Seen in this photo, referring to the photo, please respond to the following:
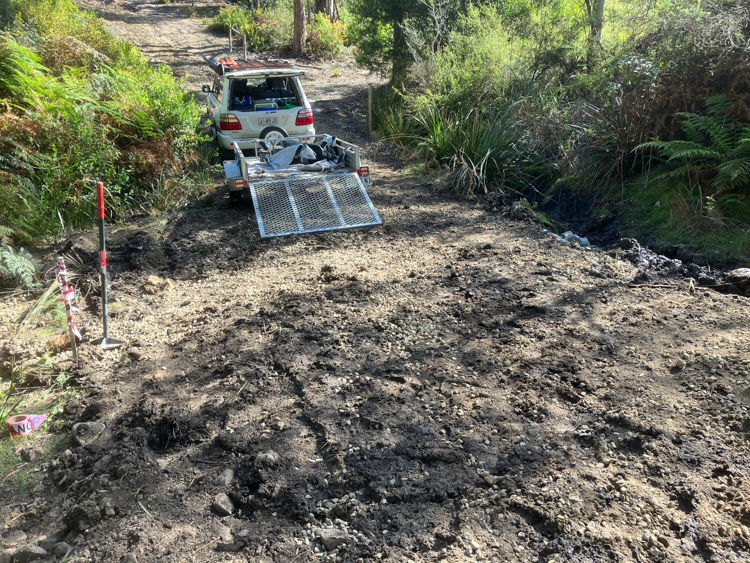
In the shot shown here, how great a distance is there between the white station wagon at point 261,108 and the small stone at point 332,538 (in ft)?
22.7

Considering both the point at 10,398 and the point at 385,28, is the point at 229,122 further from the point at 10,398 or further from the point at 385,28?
the point at 385,28

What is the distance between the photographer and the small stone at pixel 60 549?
284 centimetres

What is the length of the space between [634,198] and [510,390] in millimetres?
4689

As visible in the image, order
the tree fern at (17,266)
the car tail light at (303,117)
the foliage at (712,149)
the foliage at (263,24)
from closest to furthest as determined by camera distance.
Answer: the tree fern at (17,266) → the foliage at (712,149) → the car tail light at (303,117) → the foliage at (263,24)

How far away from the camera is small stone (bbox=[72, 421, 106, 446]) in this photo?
3.62m

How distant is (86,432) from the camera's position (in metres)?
3.70

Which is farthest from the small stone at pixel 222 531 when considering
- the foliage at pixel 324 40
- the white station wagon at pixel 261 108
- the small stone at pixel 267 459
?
the foliage at pixel 324 40

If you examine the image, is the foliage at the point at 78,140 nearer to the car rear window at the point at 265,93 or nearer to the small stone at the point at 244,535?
the car rear window at the point at 265,93

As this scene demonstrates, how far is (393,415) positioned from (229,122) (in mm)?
6634

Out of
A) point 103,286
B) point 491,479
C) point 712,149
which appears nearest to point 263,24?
point 712,149

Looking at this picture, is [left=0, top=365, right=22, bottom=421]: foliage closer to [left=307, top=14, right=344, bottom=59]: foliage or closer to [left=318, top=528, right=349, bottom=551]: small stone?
[left=318, top=528, right=349, bottom=551]: small stone

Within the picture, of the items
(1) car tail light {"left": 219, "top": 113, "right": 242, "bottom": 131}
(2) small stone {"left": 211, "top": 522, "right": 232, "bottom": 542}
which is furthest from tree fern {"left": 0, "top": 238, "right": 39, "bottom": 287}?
(1) car tail light {"left": 219, "top": 113, "right": 242, "bottom": 131}

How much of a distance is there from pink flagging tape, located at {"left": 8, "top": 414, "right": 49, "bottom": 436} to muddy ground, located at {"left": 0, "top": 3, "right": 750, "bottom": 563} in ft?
0.26

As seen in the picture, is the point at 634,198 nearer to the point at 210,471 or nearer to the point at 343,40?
the point at 210,471
